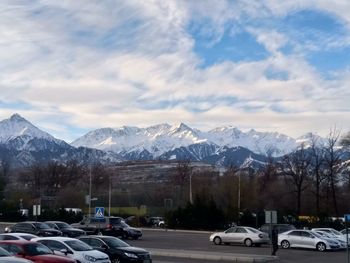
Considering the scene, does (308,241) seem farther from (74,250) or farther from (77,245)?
(74,250)

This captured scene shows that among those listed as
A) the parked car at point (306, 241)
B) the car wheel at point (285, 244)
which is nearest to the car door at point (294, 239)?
the parked car at point (306, 241)

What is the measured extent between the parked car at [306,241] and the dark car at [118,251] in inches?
751

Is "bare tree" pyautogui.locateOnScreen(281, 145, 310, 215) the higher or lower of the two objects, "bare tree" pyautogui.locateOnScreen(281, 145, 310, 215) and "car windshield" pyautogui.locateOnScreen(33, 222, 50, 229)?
Result: the higher

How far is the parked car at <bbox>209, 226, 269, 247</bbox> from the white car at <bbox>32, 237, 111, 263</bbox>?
71.9ft

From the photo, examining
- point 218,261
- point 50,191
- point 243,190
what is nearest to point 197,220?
point 243,190

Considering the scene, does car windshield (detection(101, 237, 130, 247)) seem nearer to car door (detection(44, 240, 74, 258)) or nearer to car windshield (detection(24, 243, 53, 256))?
car door (detection(44, 240, 74, 258))

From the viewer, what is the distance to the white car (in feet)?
76.4

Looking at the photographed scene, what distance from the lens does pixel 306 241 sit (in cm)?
4281

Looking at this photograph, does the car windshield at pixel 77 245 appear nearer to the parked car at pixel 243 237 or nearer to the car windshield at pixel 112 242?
the car windshield at pixel 112 242

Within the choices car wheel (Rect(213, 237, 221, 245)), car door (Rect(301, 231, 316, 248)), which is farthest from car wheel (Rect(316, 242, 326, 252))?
car wheel (Rect(213, 237, 221, 245))

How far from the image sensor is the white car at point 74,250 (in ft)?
76.4

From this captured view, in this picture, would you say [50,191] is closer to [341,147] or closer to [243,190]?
[243,190]

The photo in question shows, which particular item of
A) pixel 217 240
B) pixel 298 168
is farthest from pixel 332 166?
pixel 217 240

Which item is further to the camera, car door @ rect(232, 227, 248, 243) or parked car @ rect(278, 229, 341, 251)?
car door @ rect(232, 227, 248, 243)
